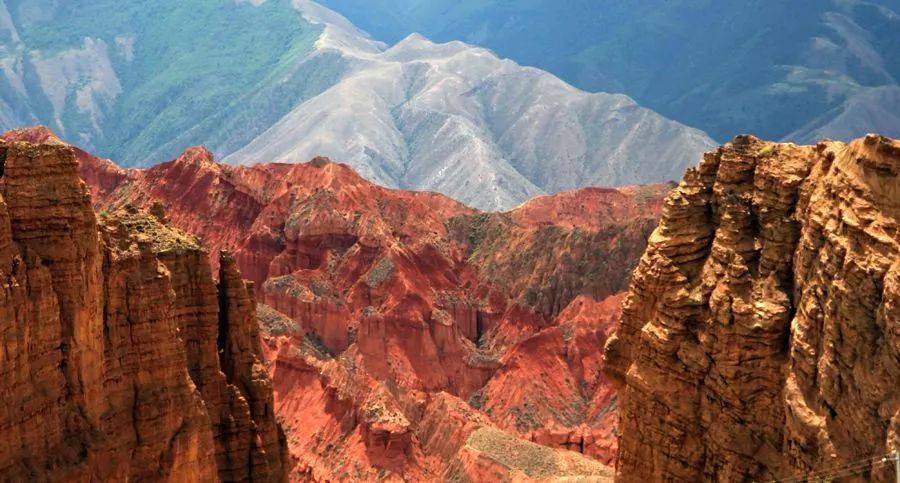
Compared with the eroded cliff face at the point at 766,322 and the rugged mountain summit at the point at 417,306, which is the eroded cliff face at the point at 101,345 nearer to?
the eroded cliff face at the point at 766,322

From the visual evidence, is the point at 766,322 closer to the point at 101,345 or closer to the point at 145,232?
the point at 101,345

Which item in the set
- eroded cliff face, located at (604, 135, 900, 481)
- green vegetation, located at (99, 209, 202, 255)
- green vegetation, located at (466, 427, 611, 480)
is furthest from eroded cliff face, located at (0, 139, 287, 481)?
green vegetation, located at (466, 427, 611, 480)

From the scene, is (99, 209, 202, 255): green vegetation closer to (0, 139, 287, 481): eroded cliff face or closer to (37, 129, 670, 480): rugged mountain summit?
(0, 139, 287, 481): eroded cliff face

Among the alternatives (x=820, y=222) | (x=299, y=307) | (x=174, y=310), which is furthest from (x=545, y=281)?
(x=820, y=222)

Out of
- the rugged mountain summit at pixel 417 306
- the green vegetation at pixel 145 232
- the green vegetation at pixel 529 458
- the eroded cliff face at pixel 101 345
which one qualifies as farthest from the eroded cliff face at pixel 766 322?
the rugged mountain summit at pixel 417 306

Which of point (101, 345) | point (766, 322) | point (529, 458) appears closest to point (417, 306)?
point (529, 458)
